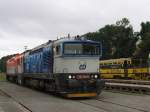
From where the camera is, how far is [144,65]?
148ft

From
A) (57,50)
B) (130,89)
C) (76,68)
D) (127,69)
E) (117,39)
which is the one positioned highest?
(117,39)

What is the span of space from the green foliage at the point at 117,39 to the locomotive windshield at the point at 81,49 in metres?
73.8

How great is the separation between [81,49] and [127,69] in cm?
2747

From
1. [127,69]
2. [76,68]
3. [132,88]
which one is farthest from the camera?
[127,69]

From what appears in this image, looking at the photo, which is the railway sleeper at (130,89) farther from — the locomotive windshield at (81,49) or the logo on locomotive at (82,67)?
the logo on locomotive at (82,67)

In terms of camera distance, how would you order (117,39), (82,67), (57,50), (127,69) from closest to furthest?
(82,67) → (57,50) → (127,69) → (117,39)

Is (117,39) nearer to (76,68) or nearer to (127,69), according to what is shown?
(127,69)

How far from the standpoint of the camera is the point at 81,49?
2166 cm

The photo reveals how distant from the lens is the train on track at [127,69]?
4521cm

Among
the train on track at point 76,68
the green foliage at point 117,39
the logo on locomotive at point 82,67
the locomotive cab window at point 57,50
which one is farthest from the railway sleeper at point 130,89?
the green foliage at point 117,39

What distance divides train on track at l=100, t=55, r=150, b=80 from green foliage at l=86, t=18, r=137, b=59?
42448 mm

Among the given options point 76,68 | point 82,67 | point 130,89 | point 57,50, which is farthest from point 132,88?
point 57,50

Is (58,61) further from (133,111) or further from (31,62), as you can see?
(31,62)

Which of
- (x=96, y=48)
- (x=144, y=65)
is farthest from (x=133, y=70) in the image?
(x=96, y=48)
